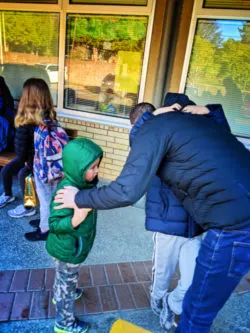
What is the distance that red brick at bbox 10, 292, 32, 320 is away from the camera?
199cm

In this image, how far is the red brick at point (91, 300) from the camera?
Answer: 6.96ft

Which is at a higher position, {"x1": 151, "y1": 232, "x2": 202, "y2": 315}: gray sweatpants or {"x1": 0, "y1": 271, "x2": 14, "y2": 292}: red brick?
{"x1": 151, "y1": 232, "x2": 202, "y2": 315}: gray sweatpants

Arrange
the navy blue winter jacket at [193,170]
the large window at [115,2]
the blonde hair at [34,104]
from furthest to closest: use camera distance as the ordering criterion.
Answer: the large window at [115,2], the blonde hair at [34,104], the navy blue winter jacket at [193,170]

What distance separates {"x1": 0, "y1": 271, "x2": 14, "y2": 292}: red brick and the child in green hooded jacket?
24.3 inches

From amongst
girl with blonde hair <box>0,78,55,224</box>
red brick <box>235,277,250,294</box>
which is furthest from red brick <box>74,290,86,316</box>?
girl with blonde hair <box>0,78,55,224</box>

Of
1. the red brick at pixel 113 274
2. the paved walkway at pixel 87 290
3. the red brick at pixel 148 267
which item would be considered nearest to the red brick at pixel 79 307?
the paved walkway at pixel 87 290

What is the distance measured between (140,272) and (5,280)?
47.0 inches

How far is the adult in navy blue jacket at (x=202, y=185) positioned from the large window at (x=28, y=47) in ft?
11.6

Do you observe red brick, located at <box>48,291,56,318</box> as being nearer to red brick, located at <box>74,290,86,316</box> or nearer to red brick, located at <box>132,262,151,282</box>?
red brick, located at <box>74,290,86,316</box>

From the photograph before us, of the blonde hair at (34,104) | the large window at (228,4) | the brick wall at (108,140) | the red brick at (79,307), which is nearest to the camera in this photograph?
the red brick at (79,307)

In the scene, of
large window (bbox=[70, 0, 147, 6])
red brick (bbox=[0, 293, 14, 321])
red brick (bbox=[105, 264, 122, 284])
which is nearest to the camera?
red brick (bbox=[0, 293, 14, 321])

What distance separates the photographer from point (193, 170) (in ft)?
4.50

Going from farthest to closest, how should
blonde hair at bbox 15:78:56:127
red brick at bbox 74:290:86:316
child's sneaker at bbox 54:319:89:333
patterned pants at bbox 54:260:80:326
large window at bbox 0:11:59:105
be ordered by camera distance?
large window at bbox 0:11:59:105 → blonde hair at bbox 15:78:56:127 → red brick at bbox 74:290:86:316 → child's sneaker at bbox 54:319:89:333 → patterned pants at bbox 54:260:80:326

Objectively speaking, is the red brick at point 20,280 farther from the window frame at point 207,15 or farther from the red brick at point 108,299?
the window frame at point 207,15
